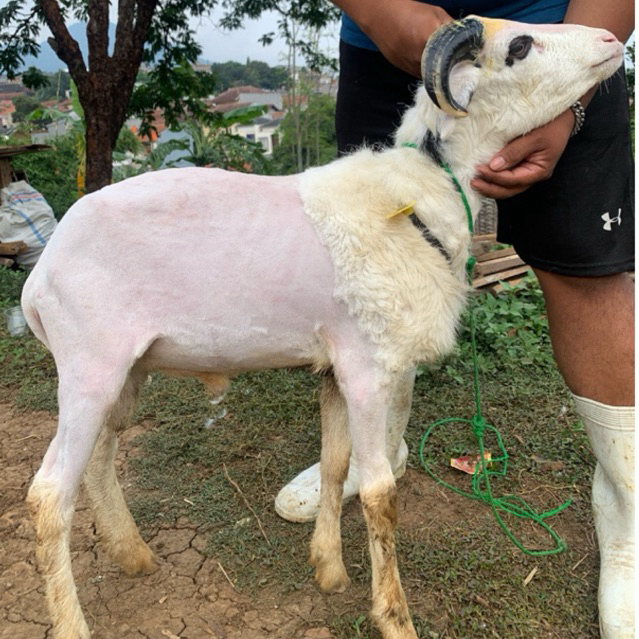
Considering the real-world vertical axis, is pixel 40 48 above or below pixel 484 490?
above

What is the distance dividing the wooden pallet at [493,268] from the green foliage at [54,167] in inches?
326

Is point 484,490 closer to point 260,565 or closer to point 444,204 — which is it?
point 260,565

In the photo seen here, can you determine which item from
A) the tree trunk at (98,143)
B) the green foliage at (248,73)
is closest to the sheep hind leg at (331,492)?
the tree trunk at (98,143)

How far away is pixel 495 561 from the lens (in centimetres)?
236

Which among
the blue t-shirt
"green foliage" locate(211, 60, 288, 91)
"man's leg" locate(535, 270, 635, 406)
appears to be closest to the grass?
"man's leg" locate(535, 270, 635, 406)

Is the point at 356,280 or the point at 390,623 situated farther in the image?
the point at 390,623

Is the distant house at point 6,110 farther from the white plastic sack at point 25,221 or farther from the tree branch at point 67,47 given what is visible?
the tree branch at point 67,47

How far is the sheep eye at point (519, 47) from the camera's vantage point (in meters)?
1.78

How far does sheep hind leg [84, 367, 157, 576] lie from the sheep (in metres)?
0.33

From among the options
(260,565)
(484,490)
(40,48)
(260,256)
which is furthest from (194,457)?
(40,48)

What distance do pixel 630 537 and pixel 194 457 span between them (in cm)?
190

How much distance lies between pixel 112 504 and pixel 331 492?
0.77 m

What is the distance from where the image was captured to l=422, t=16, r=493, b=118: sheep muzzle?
1.65 meters

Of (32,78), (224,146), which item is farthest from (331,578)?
(224,146)
